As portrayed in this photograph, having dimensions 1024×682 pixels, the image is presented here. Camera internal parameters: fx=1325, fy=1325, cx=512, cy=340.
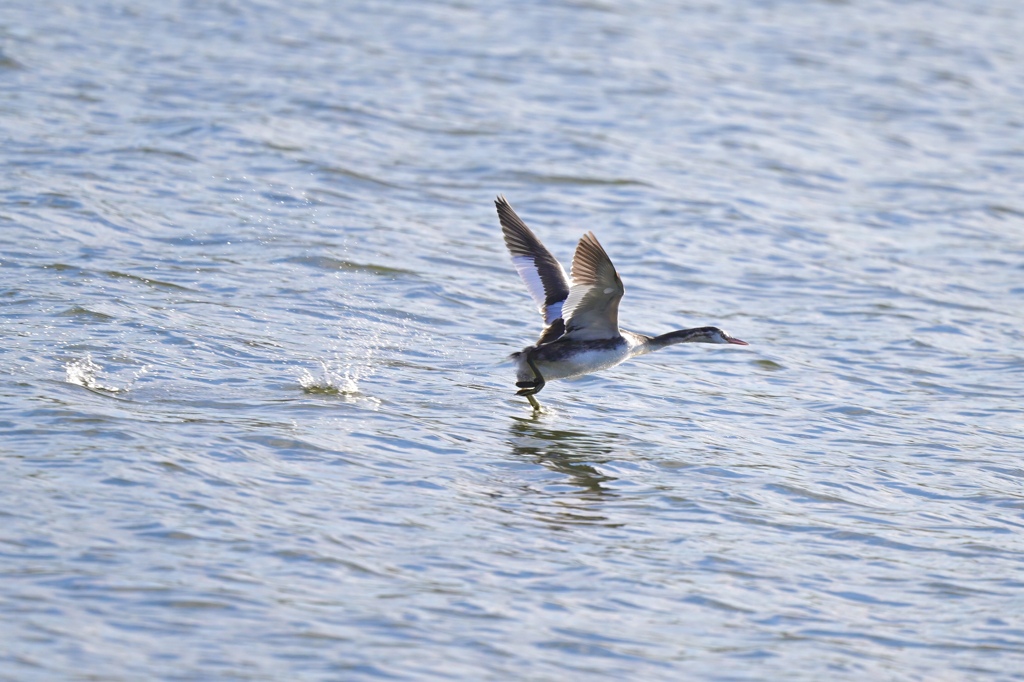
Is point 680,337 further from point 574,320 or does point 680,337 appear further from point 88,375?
point 88,375

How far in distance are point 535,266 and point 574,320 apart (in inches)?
30.2

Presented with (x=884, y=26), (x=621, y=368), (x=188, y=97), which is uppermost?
(x=884, y=26)

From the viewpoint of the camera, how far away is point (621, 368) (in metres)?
10.3

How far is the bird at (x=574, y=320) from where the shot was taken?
834cm

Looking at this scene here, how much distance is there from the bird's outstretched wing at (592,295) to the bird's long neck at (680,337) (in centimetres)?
59

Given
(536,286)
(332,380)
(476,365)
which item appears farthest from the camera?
(476,365)

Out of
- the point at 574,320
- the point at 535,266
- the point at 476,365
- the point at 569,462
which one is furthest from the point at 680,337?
the point at 569,462

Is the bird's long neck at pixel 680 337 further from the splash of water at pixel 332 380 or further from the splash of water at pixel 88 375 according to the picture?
the splash of water at pixel 88 375

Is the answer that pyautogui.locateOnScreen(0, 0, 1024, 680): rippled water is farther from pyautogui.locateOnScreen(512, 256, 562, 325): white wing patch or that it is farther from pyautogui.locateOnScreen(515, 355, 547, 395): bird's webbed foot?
pyautogui.locateOnScreen(512, 256, 562, 325): white wing patch

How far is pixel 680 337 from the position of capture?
9.45 meters

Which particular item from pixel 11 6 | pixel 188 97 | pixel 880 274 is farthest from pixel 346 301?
pixel 11 6

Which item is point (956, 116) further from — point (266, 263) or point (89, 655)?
point (89, 655)

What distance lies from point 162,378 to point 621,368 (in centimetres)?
368

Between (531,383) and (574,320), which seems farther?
(531,383)
